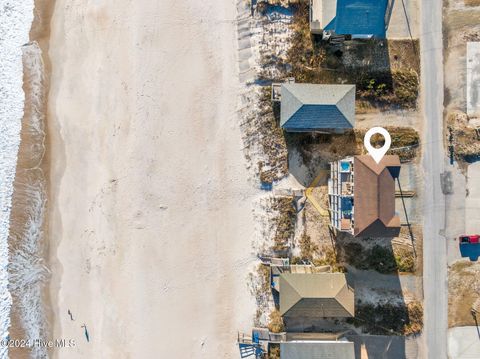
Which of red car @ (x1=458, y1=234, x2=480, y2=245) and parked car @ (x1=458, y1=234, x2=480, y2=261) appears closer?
red car @ (x1=458, y1=234, x2=480, y2=245)

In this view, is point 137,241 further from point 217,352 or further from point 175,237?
point 217,352

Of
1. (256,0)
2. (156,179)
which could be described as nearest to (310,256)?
(156,179)

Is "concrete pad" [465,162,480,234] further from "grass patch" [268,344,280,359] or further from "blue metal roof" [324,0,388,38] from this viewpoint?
"grass patch" [268,344,280,359]

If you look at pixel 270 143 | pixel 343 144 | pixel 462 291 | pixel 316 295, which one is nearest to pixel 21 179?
pixel 270 143

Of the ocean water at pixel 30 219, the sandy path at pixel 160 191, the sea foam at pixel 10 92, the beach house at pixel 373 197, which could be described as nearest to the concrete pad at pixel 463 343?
the beach house at pixel 373 197

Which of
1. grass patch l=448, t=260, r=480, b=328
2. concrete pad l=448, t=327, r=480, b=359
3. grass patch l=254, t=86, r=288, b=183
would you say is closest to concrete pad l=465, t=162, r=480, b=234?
grass patch l=448, t=260, r=480, b=328

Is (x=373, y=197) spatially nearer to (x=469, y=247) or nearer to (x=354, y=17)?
(x=469, y=247)

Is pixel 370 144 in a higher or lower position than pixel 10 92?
lower
